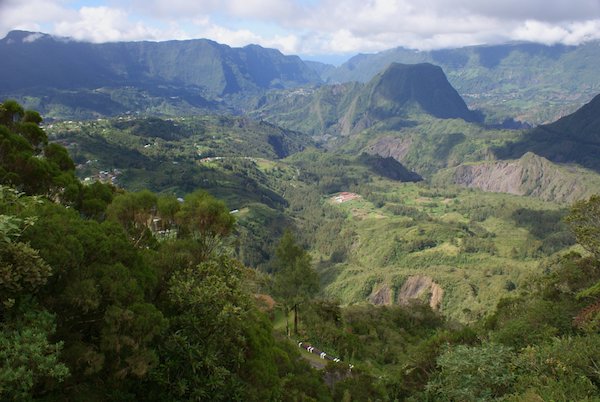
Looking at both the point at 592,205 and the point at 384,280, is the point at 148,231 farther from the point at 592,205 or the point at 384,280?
the point at 384,280

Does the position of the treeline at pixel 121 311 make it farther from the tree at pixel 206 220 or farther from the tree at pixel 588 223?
the tree at pixel 588 223

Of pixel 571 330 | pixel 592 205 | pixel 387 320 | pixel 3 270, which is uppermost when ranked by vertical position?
pixel 3 270

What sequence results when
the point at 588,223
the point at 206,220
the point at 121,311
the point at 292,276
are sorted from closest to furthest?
the point at 121,311, the point at 206,220, the point at 588,223, the point at 292,276

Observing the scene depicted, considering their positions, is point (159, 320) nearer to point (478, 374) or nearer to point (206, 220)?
point (206, 220)

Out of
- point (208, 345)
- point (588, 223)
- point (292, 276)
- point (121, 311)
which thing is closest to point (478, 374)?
point (208, 345)

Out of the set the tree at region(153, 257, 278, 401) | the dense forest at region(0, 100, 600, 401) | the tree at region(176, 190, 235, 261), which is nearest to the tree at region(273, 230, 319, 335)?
the dense forest at region(0, 100, 600, 401)

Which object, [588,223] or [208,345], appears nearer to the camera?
[208,345]

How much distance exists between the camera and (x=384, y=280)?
164m

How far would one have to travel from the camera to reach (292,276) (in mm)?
54469

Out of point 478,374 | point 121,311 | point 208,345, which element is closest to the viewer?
point 121,311

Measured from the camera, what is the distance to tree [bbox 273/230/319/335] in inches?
2153

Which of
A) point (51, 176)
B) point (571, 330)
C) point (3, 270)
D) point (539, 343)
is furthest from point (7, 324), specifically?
point (571, 330)

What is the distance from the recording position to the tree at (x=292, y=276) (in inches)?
2153

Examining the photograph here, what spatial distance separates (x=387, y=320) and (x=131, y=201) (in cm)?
6772
